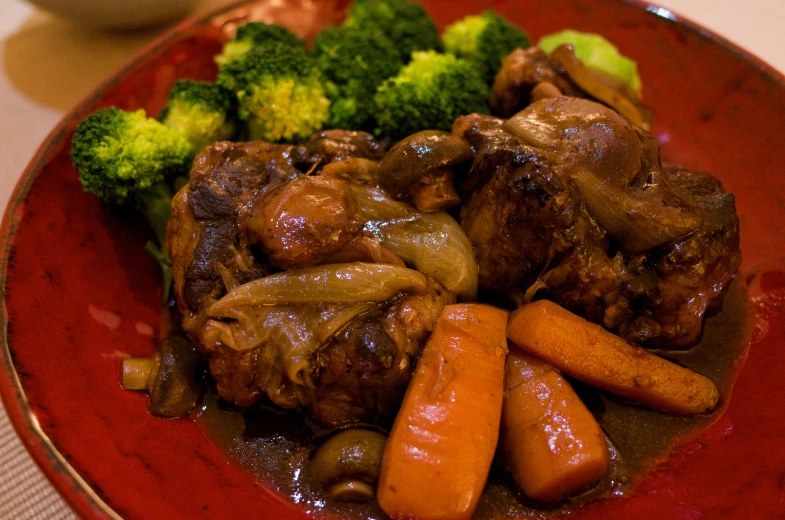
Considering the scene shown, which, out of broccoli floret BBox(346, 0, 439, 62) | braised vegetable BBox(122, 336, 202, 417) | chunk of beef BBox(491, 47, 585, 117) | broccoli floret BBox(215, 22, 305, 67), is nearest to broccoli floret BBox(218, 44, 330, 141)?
broccoli floret BBox(215, 22, 305, 67)

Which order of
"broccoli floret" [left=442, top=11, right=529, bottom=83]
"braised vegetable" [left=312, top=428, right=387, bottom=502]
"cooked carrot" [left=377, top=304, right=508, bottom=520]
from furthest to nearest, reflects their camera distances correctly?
"broccoli floret" [left=442, top=11, right=529, bottom=83], "braised vegetable" [left=312, top=428, right=387, bottom=502], "cooked carrot" [left=377, top=304, right=508, bottom=520]

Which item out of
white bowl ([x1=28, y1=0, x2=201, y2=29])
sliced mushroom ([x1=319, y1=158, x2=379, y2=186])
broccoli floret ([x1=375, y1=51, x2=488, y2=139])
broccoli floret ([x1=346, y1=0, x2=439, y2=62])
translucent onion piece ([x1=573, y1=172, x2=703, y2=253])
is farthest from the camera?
white bowl ([x1=28, y1=0, x2=201, y2=29])

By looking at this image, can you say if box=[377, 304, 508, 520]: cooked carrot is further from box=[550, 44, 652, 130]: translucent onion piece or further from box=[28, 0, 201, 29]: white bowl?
box=[28, 0, 201, 29]: white bowl

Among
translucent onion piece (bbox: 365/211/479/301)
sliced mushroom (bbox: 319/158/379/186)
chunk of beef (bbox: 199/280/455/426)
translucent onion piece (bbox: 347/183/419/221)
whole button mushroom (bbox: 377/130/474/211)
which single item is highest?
whole button mushroom (bbox: 377/130/474/211)

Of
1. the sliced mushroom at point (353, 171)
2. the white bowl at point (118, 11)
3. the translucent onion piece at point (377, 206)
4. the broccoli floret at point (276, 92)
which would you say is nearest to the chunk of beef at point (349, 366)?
the translucent onion piece at point (377, 206)

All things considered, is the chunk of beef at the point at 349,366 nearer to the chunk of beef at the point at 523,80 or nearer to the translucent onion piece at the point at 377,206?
the translucent onion piece at the point at 377,206

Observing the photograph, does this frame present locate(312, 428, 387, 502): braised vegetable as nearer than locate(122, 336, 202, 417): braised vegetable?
Yes
